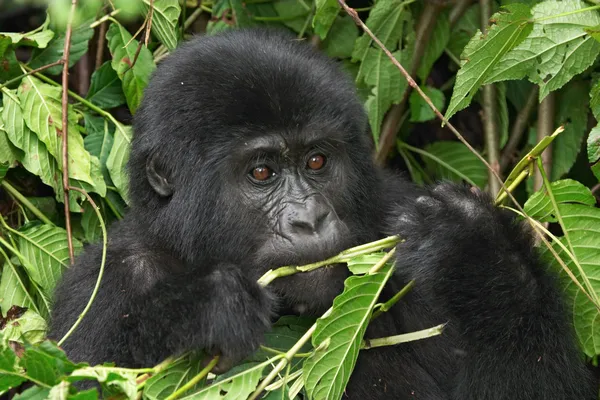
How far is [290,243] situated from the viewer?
11.3 ft

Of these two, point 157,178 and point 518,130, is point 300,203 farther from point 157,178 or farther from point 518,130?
point 518,130

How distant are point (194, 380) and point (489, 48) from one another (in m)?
1.54

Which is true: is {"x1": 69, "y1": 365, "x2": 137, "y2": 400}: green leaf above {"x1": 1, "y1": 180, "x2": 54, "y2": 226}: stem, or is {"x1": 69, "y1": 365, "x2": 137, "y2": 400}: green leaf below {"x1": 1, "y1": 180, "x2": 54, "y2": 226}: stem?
above

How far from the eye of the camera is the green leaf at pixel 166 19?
4.65m

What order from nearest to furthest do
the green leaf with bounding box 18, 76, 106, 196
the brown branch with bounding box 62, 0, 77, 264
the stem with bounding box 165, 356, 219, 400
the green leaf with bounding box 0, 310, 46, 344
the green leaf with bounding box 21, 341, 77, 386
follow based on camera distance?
the green leaf with bounding box 21, 341, 77, 386 < the stem with bounding box 165, 356, 219, 400 < the green leaf with bounding box 0, 310, 46, 344 < the brown branch with bounding box 62, 0, 77, 264 < the green leaf with bounding box 18, 76, 106, 196

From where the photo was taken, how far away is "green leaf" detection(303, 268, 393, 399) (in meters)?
3.07

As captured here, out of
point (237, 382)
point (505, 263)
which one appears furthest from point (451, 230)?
point (237, 382)

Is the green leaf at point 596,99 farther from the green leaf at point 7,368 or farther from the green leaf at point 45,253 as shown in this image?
the green leaf at point 45,253

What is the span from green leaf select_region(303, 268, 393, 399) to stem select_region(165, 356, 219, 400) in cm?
31

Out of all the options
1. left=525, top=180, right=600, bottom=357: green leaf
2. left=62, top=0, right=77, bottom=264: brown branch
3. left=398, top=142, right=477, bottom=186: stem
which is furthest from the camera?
left=398, top=142, right=477, bottom=186: stem

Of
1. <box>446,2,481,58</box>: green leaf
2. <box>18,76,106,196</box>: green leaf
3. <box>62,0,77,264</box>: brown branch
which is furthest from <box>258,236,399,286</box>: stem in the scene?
<box>446,2,481,58</box>: green leaf

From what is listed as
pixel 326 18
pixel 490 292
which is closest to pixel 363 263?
pixel 490 292

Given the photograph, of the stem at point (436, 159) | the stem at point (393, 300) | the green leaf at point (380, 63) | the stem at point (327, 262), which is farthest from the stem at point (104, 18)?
the stem at point (393, 300)

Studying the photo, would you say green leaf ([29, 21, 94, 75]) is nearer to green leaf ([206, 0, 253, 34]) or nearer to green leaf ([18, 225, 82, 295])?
green leaf ([206, 0, 253, 34])
